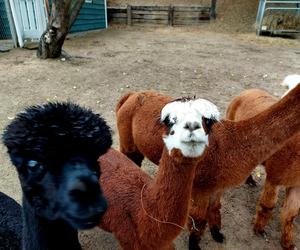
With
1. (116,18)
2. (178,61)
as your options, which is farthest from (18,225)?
(116,18)

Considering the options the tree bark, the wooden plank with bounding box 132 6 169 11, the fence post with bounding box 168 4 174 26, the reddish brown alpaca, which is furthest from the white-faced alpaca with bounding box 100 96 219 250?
the wooden plank with bounding box 132 6 169 11

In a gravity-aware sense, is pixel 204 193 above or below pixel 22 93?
above

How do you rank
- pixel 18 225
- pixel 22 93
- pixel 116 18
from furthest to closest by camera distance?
pixel 116 18, pixel 22 93, pixel 18 225

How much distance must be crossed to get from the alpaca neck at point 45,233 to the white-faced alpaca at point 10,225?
586 millimetres

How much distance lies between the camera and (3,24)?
9125 mm

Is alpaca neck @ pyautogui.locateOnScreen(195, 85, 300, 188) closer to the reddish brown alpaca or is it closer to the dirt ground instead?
the reddish brown alpaca

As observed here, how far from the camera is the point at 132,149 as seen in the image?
3037 millimetres

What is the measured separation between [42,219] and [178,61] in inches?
293

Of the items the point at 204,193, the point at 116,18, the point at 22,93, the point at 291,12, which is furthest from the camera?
the point at 116,18

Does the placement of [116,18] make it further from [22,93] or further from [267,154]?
[267,154]

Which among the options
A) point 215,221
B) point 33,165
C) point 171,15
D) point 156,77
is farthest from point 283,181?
point 171,15

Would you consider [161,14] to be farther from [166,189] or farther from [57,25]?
[166,189]

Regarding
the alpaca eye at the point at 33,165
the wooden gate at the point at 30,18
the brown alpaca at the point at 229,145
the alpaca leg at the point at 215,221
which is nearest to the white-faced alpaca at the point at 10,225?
the alpaca eye at the point at 33,165

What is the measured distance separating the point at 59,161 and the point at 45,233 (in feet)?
1.39
